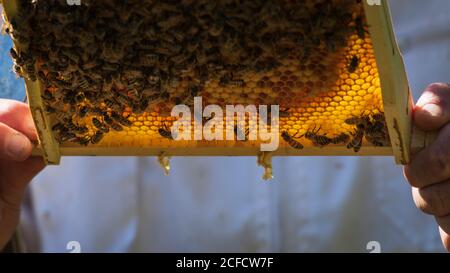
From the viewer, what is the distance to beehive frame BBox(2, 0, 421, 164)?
1481mm

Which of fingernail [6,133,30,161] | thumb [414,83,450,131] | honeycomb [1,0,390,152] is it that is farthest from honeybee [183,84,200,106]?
thumb [414,83,450,131]

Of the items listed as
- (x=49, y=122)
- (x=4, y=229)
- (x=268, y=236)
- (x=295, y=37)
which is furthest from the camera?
(x=268, y=236)

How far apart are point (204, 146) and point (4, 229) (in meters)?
1.25

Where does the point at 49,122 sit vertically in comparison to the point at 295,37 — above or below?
below

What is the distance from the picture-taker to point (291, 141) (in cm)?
183

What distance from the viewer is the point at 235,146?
1.85 m

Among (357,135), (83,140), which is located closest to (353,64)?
(357,135)

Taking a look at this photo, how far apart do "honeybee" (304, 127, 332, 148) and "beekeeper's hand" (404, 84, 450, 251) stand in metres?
0.30

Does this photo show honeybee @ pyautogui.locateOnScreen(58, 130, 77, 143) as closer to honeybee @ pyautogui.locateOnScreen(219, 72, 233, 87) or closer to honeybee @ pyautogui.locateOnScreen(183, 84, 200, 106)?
honeybee @ pyautogui.locateOnScreen(183, 84, 200, 106)

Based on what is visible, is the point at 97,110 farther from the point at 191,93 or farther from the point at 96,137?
the point at 191,93

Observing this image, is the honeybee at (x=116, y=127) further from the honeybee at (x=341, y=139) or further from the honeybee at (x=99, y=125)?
the honeybee at (x=341, y=139)

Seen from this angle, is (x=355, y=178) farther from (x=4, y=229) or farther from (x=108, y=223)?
(x=4, y=229)
